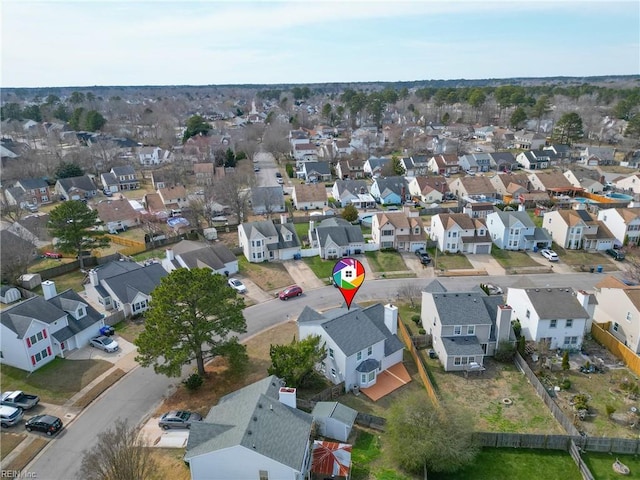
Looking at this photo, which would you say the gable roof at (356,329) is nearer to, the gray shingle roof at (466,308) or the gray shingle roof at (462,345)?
the gray shingle roof at (462,345)

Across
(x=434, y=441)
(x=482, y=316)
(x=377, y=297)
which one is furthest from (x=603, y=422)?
(x=377, y=297)

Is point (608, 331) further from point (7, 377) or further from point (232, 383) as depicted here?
point (7, 377)

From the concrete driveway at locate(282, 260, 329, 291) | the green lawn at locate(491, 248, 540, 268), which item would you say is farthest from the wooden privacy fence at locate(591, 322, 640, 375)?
the concrete driveway at locate(282, 260, 329, 291)

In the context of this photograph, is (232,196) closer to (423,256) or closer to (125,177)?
(423,256)

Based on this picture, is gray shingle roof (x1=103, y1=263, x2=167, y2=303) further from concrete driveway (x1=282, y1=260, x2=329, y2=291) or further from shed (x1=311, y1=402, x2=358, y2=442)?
shed (x1=311, y1=402, x2=358, y2=442)

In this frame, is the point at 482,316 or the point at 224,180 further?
the point at 224,180

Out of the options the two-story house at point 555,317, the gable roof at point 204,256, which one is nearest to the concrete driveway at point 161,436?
the gable roof at point 204,256
